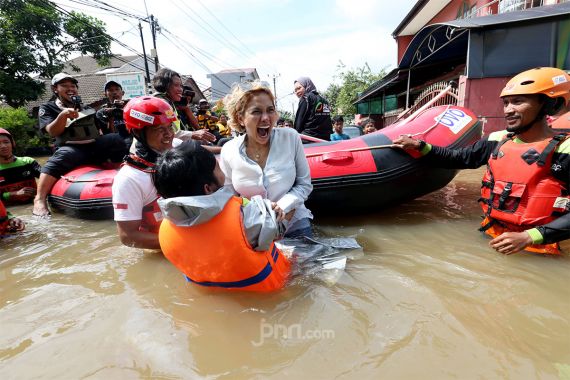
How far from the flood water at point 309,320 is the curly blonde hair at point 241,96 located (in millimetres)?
1154

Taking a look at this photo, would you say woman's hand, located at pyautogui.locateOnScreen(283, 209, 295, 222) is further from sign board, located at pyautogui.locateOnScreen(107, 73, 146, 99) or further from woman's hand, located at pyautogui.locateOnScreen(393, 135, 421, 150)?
sign board, located at pyautogui.locateOnScreen(107, 73, 146, 99)

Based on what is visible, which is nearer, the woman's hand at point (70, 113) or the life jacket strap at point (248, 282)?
the life jacket strap at point (248, 282)

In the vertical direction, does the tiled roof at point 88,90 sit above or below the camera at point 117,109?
above

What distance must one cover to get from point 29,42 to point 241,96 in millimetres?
22376

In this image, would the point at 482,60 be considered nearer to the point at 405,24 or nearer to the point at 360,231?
the point at 360,231

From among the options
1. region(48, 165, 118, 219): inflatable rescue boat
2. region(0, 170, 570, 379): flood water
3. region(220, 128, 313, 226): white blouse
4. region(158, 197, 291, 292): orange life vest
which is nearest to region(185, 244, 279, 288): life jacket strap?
region(158, 197, 291, 292): orange life vest

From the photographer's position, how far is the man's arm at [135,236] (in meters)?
2.02

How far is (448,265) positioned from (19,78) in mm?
22047

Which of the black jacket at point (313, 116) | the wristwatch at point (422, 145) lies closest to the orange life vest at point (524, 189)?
the wristwatch at point (422, 145)

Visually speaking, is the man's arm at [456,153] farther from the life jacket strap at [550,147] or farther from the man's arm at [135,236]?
the man's arm at [135,236]

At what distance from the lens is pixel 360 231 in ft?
9.80

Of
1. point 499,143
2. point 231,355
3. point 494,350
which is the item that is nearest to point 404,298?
point 494,350

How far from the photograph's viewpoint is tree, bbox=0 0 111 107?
16.2 metres

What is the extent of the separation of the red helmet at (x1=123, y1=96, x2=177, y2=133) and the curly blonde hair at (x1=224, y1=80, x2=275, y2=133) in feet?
1.39
